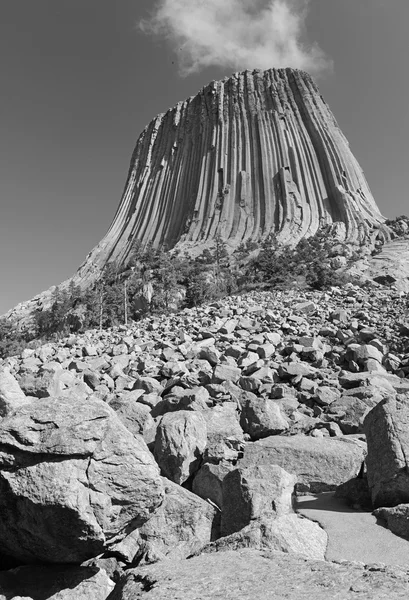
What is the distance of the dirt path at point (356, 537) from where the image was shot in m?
2.45

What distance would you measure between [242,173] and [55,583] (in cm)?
4942

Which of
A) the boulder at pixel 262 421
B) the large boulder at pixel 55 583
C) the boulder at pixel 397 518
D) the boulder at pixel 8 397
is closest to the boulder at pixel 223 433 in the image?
the boulder at pixel 262 421

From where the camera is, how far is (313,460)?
3.62 metres

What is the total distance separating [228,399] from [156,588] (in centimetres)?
362

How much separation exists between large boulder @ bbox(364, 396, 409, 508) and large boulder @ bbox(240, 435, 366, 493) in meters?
0.44

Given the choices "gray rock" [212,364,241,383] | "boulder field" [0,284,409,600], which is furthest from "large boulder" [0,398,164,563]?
"gray rock" [212,364,241,383]

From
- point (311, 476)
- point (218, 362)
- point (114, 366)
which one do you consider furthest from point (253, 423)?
point (114, 366)

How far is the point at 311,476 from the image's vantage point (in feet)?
11.7

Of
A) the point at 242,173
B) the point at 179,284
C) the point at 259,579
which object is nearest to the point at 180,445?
the point at 259,579

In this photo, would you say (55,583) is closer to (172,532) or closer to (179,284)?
(172,532)

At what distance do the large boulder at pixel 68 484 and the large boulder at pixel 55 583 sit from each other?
0.24 feet

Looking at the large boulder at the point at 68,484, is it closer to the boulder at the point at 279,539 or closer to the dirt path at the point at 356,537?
the boulder at the point at 279,539

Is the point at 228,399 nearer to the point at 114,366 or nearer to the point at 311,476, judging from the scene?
the point at 311,476

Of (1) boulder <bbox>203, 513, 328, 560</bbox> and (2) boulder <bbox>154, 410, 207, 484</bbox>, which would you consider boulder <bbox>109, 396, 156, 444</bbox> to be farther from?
(1) boulder <bbox>203, 513, 328, 560</bbox>
